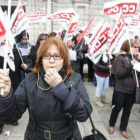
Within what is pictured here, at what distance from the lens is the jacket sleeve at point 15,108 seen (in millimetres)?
1346

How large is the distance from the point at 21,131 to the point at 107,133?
62.7 inches

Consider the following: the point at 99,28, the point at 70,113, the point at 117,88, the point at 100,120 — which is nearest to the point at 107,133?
the point at 100,120

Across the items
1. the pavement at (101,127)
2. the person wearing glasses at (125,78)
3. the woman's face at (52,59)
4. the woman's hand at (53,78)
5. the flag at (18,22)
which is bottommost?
the pavement at (101,127)

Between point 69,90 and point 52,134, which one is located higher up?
point 69,90

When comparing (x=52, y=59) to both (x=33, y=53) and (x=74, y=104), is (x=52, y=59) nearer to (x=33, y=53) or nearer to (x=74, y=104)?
(x=74, y=104)

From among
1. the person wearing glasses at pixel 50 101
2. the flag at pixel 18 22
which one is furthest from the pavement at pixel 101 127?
the person wearing glasses at pixel 50 101

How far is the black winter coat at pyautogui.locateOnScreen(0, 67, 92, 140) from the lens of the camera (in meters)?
1.46

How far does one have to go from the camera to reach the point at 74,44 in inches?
224

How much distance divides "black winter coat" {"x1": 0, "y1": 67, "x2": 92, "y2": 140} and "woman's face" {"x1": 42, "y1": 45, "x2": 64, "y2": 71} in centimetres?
6

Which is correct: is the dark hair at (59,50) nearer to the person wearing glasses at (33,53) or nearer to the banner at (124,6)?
the person wearing glasses at (33,53)

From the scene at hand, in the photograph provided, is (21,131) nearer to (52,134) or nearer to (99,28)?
(52,134)

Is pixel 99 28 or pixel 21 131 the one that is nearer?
pixel 21 131

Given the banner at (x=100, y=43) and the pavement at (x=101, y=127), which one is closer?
the pavement at (x=101, y=127)

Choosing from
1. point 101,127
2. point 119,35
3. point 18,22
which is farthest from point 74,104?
point 18,22
